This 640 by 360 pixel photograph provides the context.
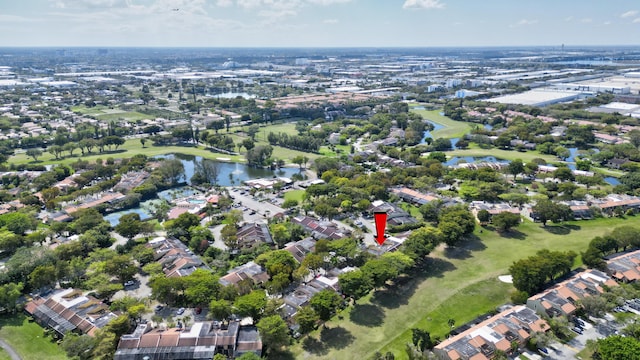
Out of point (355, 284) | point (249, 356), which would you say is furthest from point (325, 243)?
point (249, 356)

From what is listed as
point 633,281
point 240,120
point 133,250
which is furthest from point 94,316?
point 240,120

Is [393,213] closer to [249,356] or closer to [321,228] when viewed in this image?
[321,228]

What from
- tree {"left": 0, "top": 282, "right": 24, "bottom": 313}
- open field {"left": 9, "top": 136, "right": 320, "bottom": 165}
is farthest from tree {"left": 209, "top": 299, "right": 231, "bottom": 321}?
open field {"left": 9, "top": 136, "right": 320, "bottom": 165}

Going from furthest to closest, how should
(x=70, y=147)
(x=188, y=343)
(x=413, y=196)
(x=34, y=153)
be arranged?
(x=70, y=147), (x=34, y=153), (x=413, y=196), (x=188, y=343)

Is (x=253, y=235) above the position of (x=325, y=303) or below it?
below

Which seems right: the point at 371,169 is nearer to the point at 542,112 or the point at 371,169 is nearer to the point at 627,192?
the point at 627,192
